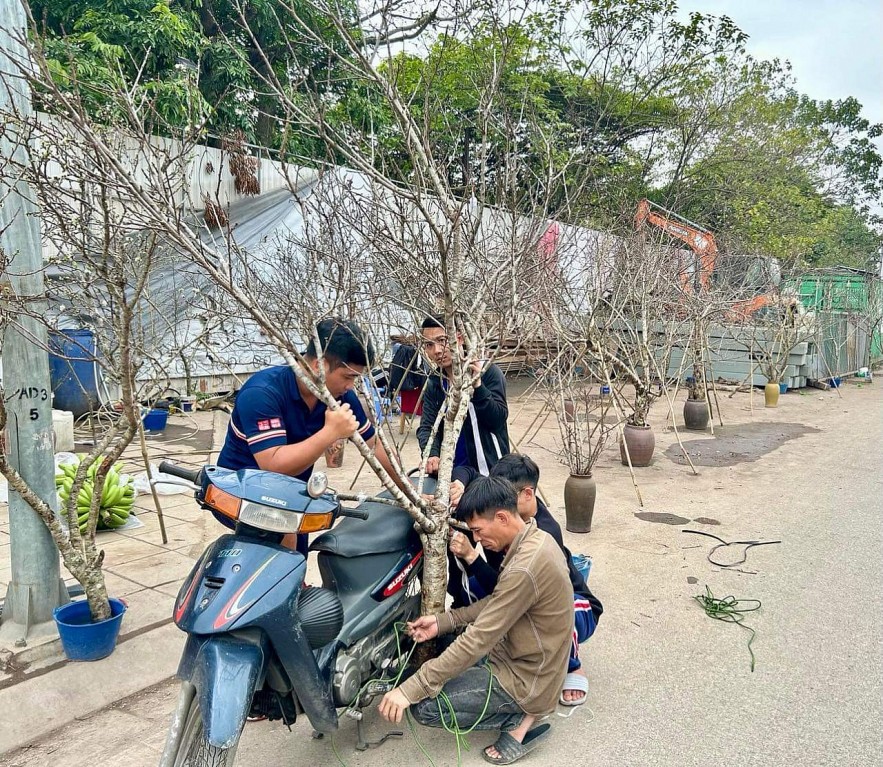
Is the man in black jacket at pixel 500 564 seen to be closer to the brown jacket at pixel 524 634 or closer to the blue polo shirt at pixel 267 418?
the brown jacket at pixel 524 634

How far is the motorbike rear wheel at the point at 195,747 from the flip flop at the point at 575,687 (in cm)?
154

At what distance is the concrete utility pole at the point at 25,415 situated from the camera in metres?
3.41

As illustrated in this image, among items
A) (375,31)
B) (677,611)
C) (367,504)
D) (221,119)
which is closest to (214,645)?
(367,504)

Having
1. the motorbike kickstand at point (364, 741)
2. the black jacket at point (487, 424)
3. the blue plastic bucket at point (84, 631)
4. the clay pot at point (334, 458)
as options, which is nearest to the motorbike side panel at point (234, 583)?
the motorbike kickstand at point (364, 741)

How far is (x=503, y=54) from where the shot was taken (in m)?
2.83

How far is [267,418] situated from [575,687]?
184 cm

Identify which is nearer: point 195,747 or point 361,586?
point 195,747

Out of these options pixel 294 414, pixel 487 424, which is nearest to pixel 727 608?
pixel 487 424

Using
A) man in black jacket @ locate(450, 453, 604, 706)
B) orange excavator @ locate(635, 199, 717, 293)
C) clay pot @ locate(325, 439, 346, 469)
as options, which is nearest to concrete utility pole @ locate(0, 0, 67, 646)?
man in black jacket @ locate(450, 453, 604, 706)

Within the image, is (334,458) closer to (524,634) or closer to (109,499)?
(109,499)

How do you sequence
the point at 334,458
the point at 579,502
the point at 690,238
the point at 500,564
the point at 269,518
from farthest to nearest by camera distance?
the point at 690,238 < the point at 334,458 < the point at 579,502 < the point at 500,564 < the point at 269,518

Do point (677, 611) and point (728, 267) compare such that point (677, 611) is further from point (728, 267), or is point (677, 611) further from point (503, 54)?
point (728, 267)

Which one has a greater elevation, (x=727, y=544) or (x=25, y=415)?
(x=25, y=415)

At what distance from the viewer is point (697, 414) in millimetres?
10594
